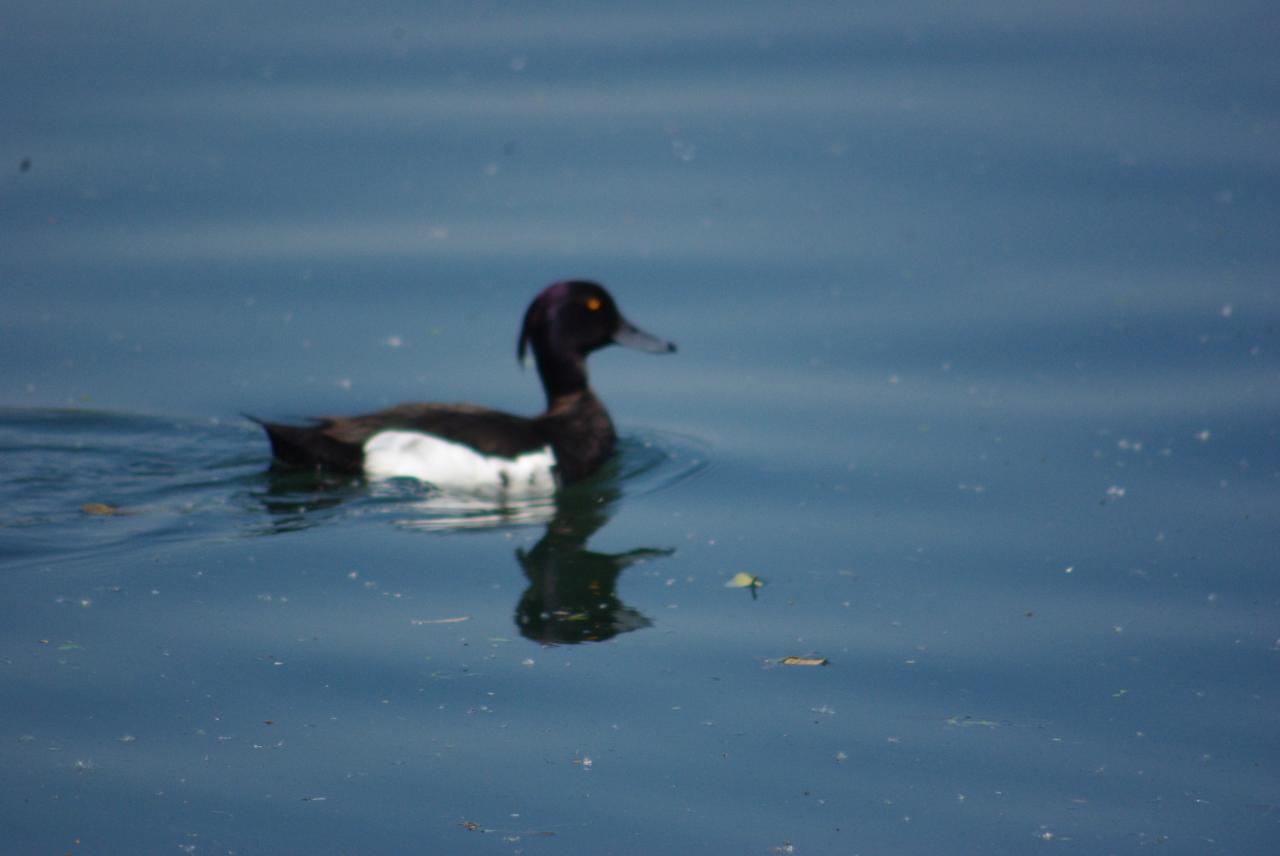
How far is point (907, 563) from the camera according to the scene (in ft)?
22.9

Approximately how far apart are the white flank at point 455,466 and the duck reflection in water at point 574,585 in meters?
0.42

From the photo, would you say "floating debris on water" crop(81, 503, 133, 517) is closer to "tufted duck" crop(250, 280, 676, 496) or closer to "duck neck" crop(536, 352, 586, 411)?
"tufted duck" crop(250, 280, 676, 496)

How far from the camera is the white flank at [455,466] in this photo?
8.00m

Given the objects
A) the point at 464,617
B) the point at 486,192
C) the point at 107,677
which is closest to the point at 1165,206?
the point at 486,192

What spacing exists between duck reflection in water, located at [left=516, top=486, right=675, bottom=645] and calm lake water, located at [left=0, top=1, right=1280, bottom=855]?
0.03 m

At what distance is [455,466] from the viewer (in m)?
8.23

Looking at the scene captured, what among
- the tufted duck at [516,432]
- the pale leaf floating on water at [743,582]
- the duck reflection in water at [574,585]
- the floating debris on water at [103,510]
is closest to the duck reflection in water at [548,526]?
the duck reflection in water at [574,585]

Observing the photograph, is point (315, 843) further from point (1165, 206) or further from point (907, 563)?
point (1165, 206)

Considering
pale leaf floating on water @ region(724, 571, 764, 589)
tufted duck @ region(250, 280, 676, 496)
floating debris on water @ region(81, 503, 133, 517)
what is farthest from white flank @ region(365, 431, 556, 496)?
pale leaf floating on water @ region(724, 571, 764, 589)

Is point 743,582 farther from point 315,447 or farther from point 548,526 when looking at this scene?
point 315,447

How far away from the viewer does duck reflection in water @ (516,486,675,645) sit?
21.0ft

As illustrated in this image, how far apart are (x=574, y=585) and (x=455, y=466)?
1.51m

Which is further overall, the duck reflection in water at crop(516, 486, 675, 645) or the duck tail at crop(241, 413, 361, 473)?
the duck tail at crop(241, 413, 361, 473)

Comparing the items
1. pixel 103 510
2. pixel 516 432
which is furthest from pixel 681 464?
pixel 103 510
